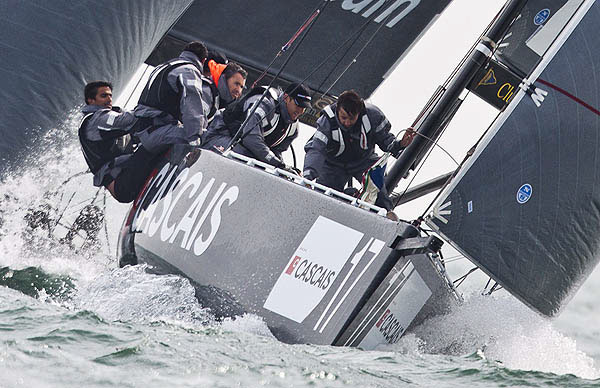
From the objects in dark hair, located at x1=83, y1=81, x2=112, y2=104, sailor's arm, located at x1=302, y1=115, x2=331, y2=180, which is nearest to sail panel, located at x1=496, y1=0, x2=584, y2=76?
sailor's arm, located at x1=302, y1=115, x2=331, y2=180

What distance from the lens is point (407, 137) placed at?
3887mm

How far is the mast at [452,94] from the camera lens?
385 centimetres

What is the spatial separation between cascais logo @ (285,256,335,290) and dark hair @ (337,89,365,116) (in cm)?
98

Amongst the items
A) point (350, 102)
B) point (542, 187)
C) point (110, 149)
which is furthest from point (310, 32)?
point (542, 187)

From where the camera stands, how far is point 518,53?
4148 millimetres

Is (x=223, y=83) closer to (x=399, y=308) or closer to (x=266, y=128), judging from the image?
(x=266, y=128)

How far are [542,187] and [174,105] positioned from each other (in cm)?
162

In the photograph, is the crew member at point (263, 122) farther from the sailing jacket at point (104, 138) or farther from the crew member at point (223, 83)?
the sailing jacket at point (104, 138)

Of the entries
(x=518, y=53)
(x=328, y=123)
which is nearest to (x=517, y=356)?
(x=328, y=123)

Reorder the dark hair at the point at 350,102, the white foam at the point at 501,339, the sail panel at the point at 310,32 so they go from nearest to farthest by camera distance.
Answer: the white foam at the point at 501,339 < the dark hair at the point at 350,102 < the sail panel at the point at 310,32

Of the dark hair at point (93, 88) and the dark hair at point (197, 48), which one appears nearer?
the dark hair at point (197, 48)

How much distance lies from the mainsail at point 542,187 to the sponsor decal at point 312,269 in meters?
0.41

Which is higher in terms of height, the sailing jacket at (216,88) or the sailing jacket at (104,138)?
the sailing jacket at (216,88)

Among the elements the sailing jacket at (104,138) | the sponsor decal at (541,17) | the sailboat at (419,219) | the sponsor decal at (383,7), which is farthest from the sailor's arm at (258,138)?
the sponsor decal at (383,7)
